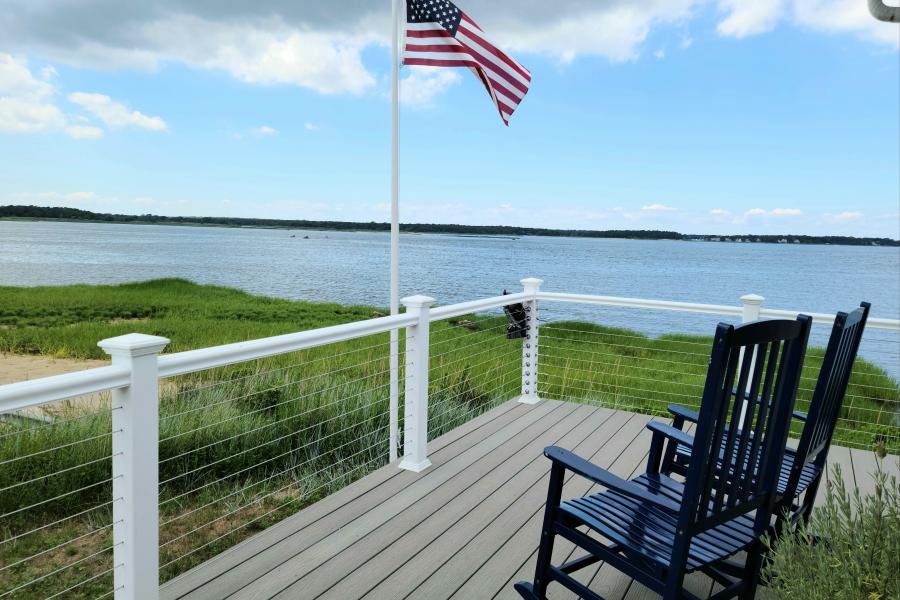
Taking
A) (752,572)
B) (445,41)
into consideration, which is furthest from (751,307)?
(445,41)

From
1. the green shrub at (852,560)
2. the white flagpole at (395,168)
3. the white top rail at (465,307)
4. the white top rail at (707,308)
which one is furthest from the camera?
the white top rail at (707,308)

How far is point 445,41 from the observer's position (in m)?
4.24

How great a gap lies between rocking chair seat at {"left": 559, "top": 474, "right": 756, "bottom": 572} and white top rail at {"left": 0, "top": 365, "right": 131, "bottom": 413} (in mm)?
1494

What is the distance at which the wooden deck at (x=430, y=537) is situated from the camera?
2412 mm

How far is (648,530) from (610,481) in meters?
0.29

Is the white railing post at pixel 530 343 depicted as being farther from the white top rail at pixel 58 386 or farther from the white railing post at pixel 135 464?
the white top rail at pixel 58 386

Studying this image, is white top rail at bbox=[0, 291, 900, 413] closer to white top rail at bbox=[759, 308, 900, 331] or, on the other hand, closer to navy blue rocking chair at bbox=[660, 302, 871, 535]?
white top rail at bbox=[759, 308, 900, 331]

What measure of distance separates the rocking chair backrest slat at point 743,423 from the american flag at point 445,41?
10.0 ft

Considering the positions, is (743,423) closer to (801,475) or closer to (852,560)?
(852,560)

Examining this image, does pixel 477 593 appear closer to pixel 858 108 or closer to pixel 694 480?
pixel 694 480

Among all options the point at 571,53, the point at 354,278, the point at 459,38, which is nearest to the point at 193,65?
the point at 354,278

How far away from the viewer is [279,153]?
3988 cm

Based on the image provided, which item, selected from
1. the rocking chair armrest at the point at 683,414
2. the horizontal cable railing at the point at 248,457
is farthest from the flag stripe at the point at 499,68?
the rocking chair armrest at the point at 683,414

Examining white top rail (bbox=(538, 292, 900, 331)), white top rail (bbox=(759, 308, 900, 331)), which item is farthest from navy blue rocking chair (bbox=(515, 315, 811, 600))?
white top rail (bbox=(759, 308, 900, 331))
